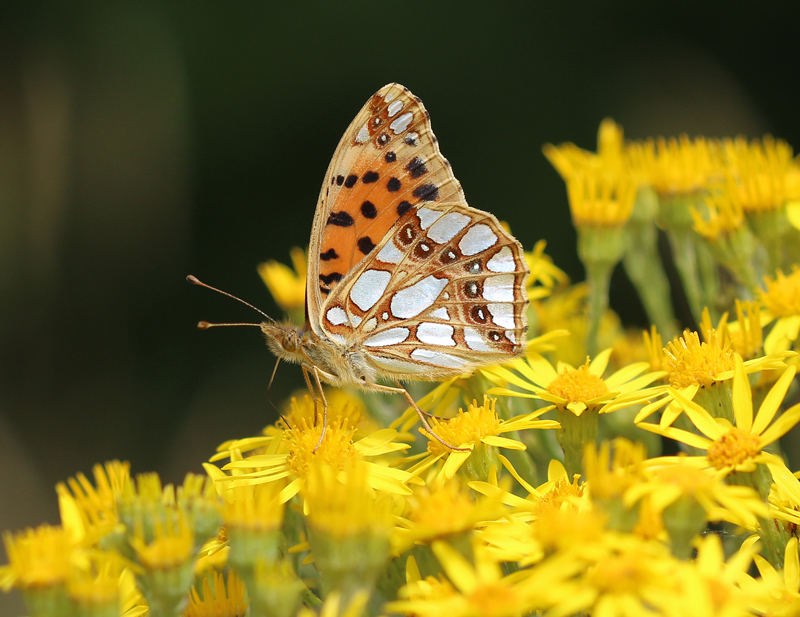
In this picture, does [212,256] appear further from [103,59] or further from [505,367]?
[505,367]

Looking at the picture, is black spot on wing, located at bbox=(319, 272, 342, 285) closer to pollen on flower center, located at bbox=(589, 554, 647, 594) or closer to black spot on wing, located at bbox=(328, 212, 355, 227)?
black spot on wing, located at bbox=(328, 212, 355, 227)

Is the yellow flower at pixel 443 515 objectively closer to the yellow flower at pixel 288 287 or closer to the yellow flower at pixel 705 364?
the yellow flower at pixel 705 364

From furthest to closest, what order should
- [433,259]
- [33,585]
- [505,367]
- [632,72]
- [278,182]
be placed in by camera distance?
[632,72], [278,182], [433,259], [505,367], [33,585]

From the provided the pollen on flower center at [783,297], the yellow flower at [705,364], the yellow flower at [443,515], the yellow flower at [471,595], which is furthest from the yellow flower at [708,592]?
the pollen on flower center at [783,297]

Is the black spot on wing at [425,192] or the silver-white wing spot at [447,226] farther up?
the black spot on wing at [425,192]

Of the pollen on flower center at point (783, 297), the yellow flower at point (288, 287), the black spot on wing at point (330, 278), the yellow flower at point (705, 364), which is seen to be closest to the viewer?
the yellow flower at point (705, 364)

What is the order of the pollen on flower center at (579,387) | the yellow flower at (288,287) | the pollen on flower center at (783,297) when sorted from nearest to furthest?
the pollen on flower center at (579,387) < the pollen on flower center at (783,297) < the yellow flower at (288,287)

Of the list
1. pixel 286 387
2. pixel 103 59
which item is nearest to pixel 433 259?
pixel 286 387

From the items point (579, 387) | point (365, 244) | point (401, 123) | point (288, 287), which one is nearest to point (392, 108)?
point (401, 123)
